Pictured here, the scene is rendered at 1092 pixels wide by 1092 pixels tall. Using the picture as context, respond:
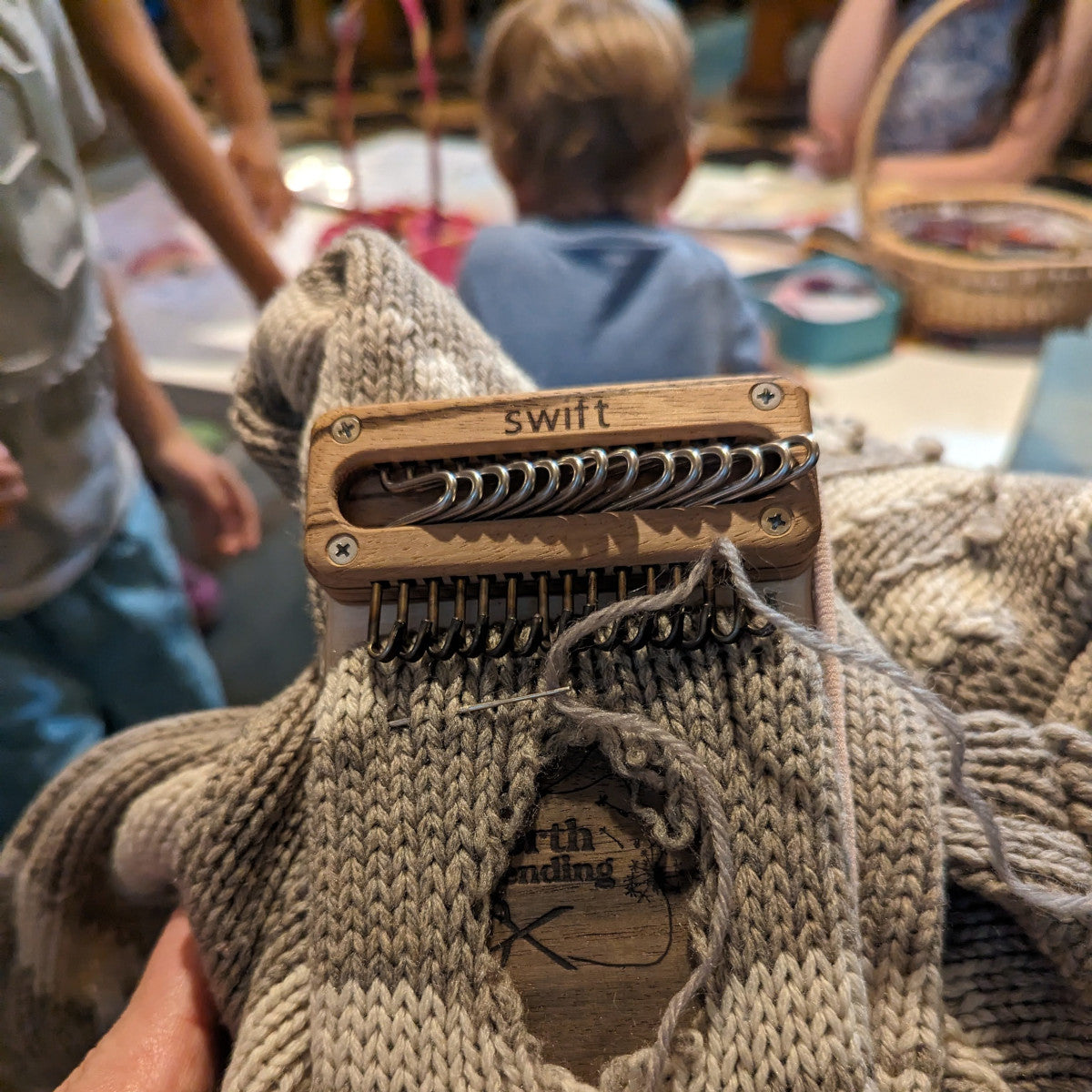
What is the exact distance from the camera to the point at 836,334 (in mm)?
823

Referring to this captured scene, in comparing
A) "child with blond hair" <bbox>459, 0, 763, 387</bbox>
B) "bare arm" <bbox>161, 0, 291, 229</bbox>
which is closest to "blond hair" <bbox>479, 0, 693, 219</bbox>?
"child with blond hair" <bbox>459, 0, 763, 387</bbox>

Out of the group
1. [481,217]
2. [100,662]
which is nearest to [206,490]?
[100,662]

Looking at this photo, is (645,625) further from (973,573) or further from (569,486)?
(973,573)

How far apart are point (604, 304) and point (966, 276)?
1.35 feet

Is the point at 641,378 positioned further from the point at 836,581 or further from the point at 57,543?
the point at 57,543

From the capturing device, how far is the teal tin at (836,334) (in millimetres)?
825

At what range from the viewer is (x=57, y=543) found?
549 millimetres

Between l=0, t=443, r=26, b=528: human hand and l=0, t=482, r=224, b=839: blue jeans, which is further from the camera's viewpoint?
l=0, t=482, r=224, b=839: blue jeans

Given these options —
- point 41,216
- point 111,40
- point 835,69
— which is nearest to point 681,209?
point 835,69

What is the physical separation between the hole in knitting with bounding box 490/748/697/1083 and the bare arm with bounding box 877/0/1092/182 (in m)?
1.12

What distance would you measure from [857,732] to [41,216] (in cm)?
53

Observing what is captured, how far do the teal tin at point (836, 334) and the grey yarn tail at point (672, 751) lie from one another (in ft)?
2.04

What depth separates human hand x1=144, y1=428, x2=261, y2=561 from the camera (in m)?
0.71

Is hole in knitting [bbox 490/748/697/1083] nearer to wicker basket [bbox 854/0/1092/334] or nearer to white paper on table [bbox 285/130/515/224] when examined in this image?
wicker basket [bbox 854/0/1092/334]
